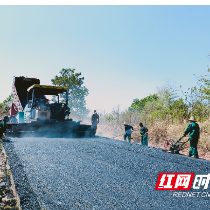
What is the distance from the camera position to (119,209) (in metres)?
2.85

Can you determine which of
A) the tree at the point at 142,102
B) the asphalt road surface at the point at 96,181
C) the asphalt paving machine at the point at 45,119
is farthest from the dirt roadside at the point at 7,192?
the tree at the point at 142,102

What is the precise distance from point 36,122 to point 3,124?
1.89m

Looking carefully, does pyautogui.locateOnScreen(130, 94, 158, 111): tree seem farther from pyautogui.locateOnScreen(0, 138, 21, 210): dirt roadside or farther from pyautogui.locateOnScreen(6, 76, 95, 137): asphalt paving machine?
pyautogui.locateOnScreen(0, 138, 21, 210): dirt roadside

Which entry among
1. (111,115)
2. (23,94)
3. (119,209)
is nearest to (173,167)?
(119,209)

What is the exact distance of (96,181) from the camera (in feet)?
12.8

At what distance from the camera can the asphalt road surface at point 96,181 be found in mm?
3016

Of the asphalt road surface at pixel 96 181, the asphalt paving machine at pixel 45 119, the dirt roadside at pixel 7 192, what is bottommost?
the asphalt road surface at pixel 96 181

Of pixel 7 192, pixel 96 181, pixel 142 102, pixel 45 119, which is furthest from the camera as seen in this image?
pixel 142 102

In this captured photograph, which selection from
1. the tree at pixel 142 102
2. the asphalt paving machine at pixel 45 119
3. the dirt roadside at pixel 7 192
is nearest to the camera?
the dirt roadside at pixel 7 192

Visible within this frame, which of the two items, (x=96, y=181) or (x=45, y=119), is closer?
(x=96, y=181)

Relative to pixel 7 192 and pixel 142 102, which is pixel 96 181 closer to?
pixel 7 192

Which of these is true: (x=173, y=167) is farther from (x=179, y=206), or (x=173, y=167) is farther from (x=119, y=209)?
(x=119, y=209)

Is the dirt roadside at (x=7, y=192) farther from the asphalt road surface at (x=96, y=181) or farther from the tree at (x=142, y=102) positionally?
the tree at (x=142, y=102)

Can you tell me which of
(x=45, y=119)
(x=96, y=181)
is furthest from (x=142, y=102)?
(x=96, y=181)
